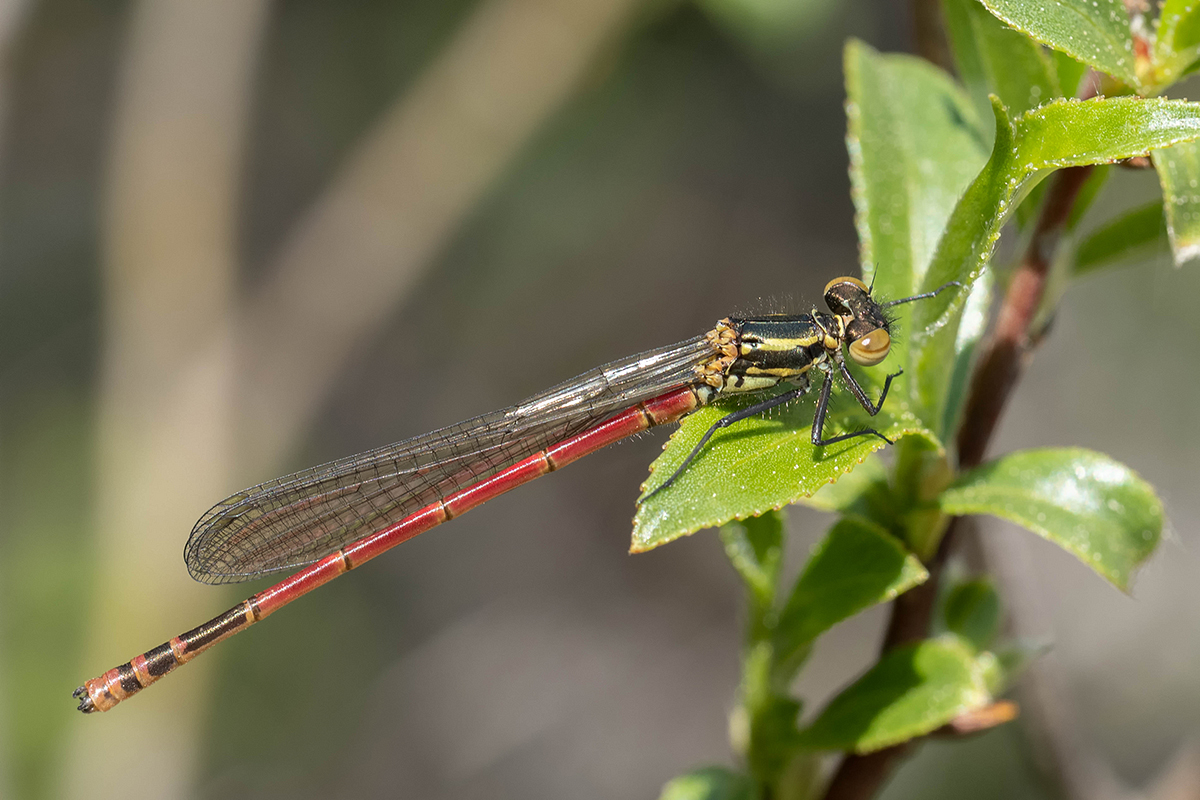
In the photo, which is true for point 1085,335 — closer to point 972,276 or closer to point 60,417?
point 972,276

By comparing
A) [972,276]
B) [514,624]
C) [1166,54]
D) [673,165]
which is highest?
[673,165]

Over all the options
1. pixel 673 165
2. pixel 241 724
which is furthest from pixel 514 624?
pixel 673 165

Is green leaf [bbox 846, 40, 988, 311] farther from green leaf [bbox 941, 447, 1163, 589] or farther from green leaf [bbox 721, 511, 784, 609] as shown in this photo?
green leaf [bbox 721, 511, 784, 609]

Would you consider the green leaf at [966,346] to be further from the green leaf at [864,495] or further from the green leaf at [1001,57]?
the green leaf at [1001,57]

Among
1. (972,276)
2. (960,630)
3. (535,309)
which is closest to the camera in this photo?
(972,276)

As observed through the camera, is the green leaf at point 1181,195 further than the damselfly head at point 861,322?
No

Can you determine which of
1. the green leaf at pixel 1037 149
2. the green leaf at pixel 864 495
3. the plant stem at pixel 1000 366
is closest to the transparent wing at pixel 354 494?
the green leaf at pixel 864 495

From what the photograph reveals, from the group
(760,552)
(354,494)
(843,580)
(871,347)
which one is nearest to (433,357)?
→ (354,494)
